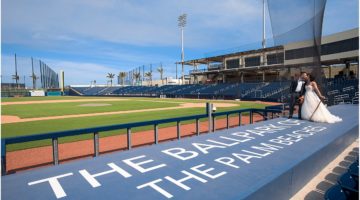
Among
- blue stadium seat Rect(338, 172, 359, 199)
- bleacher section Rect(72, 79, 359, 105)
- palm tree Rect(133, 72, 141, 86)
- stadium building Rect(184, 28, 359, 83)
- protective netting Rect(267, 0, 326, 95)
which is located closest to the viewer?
blue stadium seat Rect(338, 172, 359, 199)

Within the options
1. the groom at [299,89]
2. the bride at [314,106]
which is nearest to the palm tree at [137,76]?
the groom at [299,89]

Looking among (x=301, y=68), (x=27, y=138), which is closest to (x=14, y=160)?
(x=27, y=138)

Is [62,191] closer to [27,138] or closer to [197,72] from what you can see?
[27,138]

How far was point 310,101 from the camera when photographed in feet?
27.5

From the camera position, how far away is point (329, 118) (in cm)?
818

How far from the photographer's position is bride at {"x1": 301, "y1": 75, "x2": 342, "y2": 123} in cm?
811

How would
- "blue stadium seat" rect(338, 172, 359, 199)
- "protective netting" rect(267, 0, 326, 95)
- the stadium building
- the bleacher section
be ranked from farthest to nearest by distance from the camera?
the bleacher section
the stadium building
"protective netting" rect(267, 0, 326, 95)
"blue stadium seat" rect(338, 172, 359, 199)

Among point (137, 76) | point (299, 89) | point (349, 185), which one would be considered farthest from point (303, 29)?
point (137, 76)

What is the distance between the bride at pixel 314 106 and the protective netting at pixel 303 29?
51 centimetres

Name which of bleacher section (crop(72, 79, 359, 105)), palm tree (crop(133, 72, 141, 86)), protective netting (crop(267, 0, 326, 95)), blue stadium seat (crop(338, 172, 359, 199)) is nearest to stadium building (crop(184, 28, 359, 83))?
protective netting (crop(267, 0, 326, 95))

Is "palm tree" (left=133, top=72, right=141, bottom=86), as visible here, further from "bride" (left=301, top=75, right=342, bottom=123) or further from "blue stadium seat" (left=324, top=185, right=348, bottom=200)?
"blue stadium seat" (left=324, top=185, right=348, bottom=200)

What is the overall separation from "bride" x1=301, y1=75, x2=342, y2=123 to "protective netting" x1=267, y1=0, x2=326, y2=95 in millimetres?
508

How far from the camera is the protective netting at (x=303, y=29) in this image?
7316mm

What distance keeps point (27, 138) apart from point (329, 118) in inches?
350
